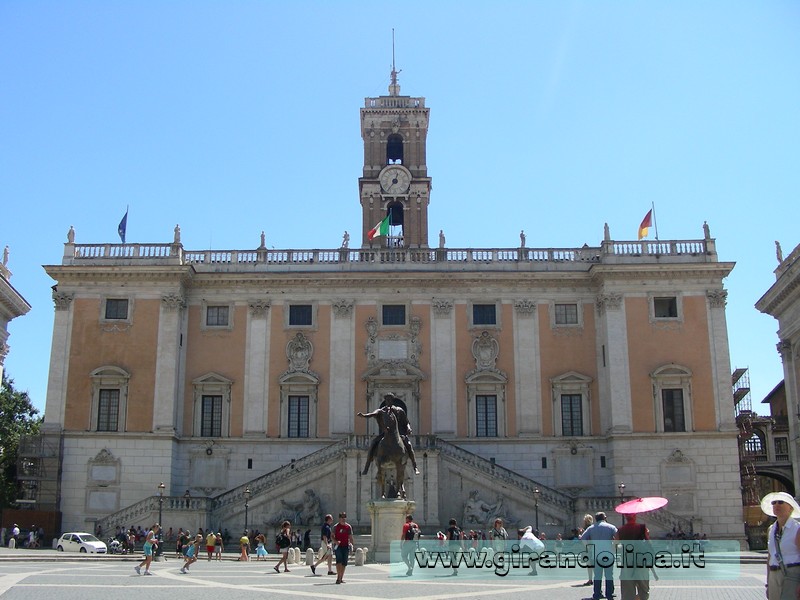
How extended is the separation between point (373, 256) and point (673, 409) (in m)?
17.0

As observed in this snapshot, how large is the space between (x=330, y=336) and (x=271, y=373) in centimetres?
352

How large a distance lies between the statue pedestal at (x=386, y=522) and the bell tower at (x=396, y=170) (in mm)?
32264

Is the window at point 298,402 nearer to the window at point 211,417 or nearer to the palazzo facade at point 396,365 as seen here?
the palazzo facade at point 396,365

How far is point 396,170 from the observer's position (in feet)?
193

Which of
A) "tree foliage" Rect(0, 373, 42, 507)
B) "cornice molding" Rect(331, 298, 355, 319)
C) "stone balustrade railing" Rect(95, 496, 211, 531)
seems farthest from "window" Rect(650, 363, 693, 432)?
"tree foliage" Rect(0, 373, 42, 507)

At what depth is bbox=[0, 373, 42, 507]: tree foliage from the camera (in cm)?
5434

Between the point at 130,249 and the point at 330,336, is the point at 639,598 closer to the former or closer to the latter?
the point at 330,336

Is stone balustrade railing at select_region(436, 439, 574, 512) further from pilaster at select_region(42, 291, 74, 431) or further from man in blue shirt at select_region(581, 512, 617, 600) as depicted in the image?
man in blue shirt at select_region(581, 512, 617, 600)

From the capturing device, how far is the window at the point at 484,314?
47.0 meters

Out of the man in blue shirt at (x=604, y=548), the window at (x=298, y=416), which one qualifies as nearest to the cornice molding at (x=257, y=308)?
the window at (x=298, y=416)

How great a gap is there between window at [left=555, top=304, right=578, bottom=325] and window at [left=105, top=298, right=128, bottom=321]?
22047 mm

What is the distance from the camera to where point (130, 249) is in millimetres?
47375

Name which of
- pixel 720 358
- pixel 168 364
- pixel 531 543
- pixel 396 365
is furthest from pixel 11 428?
pixel 531 543

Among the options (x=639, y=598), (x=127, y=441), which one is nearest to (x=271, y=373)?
(x=127, y=441)
